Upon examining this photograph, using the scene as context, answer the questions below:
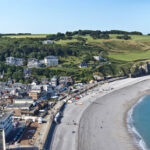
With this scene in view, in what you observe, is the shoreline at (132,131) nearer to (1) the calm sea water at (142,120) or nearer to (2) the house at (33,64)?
(1) the calm sea water at (142,120)

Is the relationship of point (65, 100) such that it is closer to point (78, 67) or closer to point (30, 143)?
point (30, 143)

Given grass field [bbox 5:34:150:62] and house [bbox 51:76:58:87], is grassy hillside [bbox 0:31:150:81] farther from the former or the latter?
house [bbox 51:76:58:87]

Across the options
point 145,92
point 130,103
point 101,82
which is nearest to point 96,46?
point 101,82

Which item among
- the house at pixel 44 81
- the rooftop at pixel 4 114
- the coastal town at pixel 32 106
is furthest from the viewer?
the house at pixel 44 81

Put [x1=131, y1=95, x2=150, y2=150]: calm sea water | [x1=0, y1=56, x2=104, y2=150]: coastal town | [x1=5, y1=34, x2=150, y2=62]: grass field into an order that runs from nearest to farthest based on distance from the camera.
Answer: [x1=0, y1=56, x2=104, y2=150]: coastal town
[x1=131, y1=95, x2=150, y2=150]: calm sea water
[x1=5, y1=34, x2=150, y2=62]: grass field

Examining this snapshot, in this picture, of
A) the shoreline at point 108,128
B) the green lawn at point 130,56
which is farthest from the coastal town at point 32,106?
the green lawn at point 130,56

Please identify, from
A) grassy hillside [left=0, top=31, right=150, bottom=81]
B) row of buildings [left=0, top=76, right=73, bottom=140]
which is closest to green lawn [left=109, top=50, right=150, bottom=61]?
grassy hillside [left=0, top=31, right=150, bottom=81]
